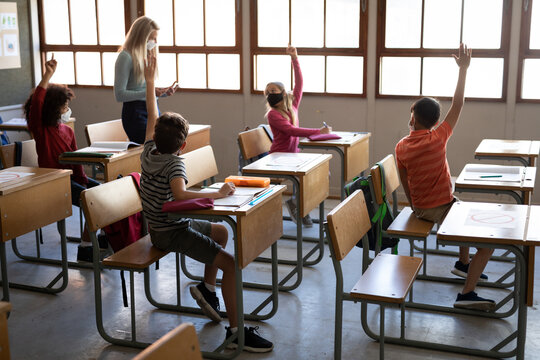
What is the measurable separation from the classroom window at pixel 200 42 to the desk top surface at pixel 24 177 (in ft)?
8.55

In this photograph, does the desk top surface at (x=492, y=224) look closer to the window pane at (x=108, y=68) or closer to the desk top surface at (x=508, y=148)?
the desk top surface at (x=508, y=148)

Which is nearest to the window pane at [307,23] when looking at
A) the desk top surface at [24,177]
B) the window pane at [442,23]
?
the window pane at [442,23]

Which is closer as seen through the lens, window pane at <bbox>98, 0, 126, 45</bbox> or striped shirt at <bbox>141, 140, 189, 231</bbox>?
striped shirt at <bbox>141, 140, 189, 231</bbox>

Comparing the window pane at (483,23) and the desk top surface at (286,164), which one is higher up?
the window pane at (483,23)

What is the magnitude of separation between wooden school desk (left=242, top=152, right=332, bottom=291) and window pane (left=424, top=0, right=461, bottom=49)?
6.43 feet

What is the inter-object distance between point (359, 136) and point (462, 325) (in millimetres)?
1881

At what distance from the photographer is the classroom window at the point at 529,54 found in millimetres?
5293

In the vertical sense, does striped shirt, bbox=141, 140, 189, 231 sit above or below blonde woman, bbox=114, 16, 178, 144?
below

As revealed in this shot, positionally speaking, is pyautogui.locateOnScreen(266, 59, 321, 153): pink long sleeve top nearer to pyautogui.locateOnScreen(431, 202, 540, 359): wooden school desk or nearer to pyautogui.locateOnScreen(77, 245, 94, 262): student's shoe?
pyautogui.locateOnScreen(77, 245, 94, 262): student's shoe

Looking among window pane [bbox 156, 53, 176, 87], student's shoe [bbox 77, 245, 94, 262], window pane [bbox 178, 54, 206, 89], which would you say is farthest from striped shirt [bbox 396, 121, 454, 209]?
window pane [bbox 156, 53, 176, 87]

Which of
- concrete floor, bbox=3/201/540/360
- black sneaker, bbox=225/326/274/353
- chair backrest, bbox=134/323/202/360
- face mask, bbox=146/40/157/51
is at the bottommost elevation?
concrete floor, bbox=3/201/540/360

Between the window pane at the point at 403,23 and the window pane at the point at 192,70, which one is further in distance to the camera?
the window pane at the point at 192,70

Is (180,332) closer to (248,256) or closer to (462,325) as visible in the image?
(248,256)

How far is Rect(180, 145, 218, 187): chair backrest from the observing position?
3869 mm
